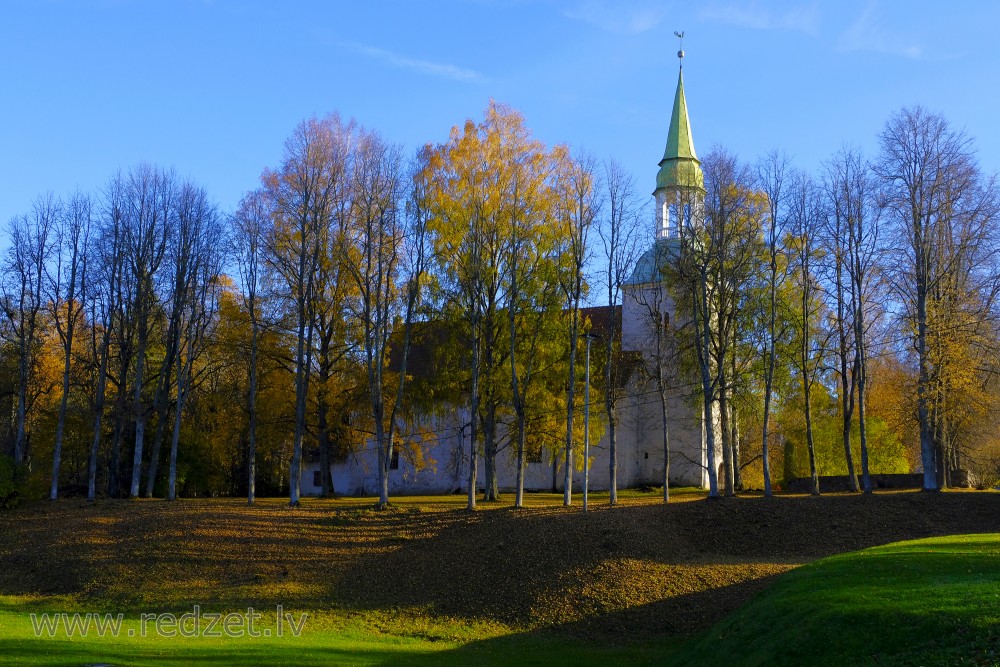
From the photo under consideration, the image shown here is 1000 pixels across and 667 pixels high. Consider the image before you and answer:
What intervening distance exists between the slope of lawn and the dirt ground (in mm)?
66

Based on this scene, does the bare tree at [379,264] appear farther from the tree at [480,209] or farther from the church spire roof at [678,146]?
the church spire roof at [678,146]

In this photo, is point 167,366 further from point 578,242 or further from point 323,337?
point 578,242

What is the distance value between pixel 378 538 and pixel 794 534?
40.5 ft

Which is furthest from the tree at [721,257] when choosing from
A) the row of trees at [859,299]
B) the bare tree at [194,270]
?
the bare tree at [194,270]

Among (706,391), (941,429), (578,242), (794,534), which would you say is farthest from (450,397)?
(941,429)

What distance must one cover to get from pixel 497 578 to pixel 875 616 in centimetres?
1182

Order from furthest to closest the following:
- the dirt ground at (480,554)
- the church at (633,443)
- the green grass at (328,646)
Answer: the church at (633,443) < the dirt ground at (480,554) < the green grass at (328,646)

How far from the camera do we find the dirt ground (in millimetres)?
19828

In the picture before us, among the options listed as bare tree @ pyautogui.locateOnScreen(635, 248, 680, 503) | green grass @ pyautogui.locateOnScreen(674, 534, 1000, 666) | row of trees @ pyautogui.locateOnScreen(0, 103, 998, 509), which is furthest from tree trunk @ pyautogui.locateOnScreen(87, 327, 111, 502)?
green grass @ pyautogui.locateOnScreen(674, 534, 1000, 666)

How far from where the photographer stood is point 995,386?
29.1 metres

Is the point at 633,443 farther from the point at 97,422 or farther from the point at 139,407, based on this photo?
the point at 97,422

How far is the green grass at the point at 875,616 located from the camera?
993 centimetres

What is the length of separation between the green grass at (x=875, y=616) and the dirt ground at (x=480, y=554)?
392 cm

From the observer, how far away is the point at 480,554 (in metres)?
23.2
